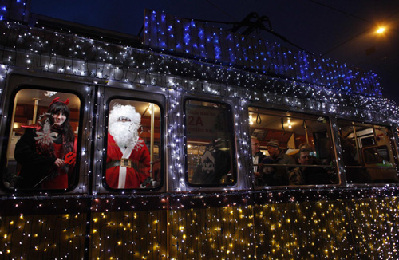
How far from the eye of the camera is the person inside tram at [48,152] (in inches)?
98.5

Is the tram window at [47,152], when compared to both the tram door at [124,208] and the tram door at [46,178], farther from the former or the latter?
the tram door at [124,208]

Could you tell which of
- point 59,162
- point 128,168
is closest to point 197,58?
point 128,168

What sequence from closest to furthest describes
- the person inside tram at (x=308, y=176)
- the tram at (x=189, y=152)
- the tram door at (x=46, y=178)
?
the tram door at (x=46, y=178) < the tram at (x=189, y=152) < the person inside tram at (x=308, y=176)

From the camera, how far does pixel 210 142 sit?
3461mm

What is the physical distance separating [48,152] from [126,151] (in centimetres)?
106

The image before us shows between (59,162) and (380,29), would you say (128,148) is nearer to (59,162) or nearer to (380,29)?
(59,162)

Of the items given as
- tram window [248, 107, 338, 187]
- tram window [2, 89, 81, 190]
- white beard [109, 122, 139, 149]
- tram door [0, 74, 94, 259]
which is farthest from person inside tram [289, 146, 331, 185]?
tram window [2, 89, 81, 190]

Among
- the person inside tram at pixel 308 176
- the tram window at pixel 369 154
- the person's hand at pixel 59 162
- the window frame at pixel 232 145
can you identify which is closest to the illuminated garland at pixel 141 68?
the window frame at pixel 232 145

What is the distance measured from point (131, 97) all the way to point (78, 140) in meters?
0.71

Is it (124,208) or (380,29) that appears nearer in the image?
(124,208)

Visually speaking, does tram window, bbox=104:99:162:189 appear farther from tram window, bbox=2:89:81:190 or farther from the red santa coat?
→ tram window, bbox=2:89:81:190

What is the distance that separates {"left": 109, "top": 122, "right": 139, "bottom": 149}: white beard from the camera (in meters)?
3.55

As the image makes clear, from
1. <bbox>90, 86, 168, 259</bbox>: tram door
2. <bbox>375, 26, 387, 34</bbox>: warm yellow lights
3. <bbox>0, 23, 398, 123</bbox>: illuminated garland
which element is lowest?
<bbox>90, 86, 168, 259</bbox>: tram door

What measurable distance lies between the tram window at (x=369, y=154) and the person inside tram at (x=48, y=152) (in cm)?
430
